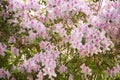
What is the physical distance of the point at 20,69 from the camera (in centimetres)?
370

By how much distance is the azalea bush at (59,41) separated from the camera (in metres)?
3.62

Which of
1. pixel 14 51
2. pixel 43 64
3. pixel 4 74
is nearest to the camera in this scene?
pixel 43 64

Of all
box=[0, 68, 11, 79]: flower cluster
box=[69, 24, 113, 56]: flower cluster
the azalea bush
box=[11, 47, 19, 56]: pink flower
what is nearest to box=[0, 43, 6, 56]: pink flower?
the azalea bush

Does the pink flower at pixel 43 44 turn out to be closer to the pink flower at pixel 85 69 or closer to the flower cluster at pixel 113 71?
the pink flower at pixel 85 69

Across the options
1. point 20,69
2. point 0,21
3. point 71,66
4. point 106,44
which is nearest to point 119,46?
point 106,44

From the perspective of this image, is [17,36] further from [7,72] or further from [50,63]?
[50,63]

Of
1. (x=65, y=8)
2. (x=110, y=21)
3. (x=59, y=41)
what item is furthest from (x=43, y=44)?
(x=110, y=21)

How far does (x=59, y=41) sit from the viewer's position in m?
4.05

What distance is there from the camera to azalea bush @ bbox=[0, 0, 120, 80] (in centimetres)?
362

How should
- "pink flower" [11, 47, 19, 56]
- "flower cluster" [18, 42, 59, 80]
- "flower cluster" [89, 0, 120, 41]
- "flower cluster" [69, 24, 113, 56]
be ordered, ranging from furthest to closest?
"pink flower" [11, 47, 19, 56] → "flower cluster" [89, 0, 120, 41] → "flower cluster" [69, 24, 113, 56] → "flower cluster" [18, 42, 59, 80]

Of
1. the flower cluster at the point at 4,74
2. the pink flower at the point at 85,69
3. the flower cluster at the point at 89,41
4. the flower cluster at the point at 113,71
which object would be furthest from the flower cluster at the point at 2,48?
the flower cluster at the point at 113,71

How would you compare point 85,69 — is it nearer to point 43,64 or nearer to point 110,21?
point 43,64

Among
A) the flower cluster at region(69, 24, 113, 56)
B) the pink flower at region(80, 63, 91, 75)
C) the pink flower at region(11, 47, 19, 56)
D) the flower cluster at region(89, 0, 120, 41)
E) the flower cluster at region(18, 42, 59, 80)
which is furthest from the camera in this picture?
the pink flower at region(11, 47, 19, 56)

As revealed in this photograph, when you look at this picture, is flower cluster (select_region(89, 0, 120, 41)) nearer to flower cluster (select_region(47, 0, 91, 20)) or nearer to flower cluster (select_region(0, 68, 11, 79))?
flower cluster (select_region(47, 0, 91, 20))
